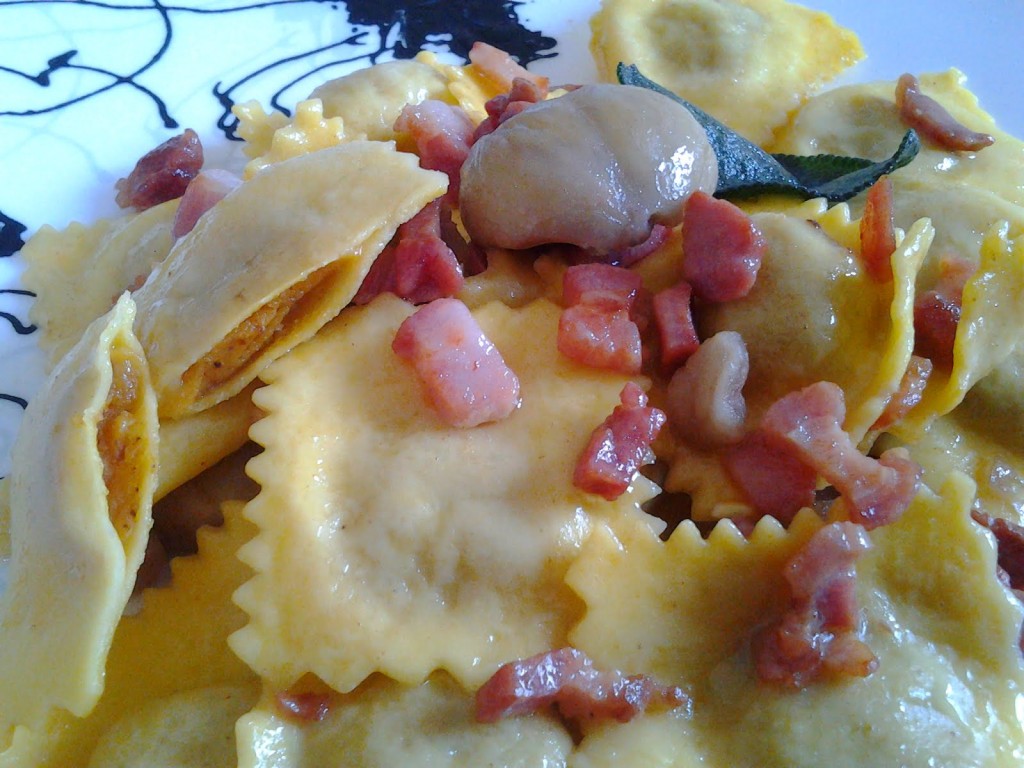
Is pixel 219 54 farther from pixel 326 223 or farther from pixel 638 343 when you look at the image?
pixel 638 343

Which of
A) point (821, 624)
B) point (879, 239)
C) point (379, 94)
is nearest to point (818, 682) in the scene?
point (821, 624)

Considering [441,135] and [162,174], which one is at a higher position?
[441,135]

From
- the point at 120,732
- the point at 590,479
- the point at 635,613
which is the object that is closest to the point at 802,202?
the point at 590,479

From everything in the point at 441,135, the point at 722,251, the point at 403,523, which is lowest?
the point at 403,523

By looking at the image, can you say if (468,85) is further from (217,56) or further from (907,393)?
→ (907,393)

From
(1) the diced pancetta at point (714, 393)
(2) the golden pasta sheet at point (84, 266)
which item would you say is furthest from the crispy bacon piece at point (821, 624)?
(2) the golden pasta sheet at point (84, 266)

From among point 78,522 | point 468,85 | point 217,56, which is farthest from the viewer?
point 217,56

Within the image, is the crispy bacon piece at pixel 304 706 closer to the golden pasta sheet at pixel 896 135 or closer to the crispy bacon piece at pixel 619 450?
the crispy bacon piece at pixel 619 450
